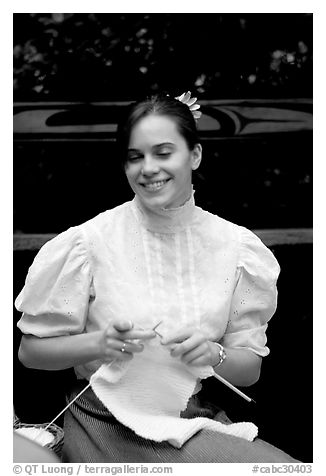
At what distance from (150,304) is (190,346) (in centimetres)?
17

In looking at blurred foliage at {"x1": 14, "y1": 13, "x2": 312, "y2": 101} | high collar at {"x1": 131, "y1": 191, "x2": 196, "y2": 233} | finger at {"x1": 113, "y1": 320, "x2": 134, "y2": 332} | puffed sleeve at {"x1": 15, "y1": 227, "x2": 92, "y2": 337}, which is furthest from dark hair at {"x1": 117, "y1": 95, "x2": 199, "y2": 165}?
blurred foliage at {"x1": 14, "y1": 13, "x2": 312, "y2": 101}

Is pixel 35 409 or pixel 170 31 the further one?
pixel 35 409

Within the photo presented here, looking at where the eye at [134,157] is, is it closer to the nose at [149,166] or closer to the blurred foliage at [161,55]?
the nose at [149,166]

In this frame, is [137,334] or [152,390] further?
[152,390]

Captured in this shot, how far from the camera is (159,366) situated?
175 centimetres

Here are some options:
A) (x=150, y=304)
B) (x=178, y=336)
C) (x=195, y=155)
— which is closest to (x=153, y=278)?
(x=150, y=304)

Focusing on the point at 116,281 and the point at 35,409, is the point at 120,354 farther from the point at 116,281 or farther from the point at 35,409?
the point at 35,409

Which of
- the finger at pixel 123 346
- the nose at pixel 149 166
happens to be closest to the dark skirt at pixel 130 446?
the finger at pixel 123 346

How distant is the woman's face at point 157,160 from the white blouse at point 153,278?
0.08 metres

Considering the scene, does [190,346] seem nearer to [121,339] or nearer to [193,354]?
[193,354]

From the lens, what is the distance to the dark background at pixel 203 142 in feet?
7.38

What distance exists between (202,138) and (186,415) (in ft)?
2.91

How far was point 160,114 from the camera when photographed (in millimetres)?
1733

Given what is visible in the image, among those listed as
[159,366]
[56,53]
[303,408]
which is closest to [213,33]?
[56,53]
